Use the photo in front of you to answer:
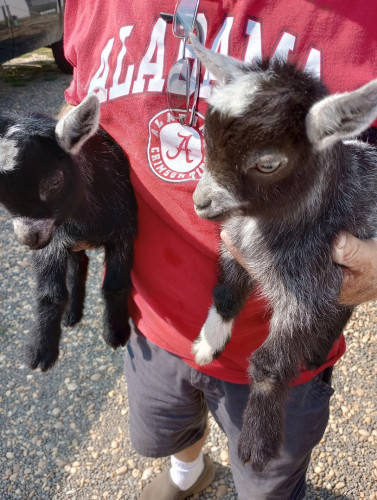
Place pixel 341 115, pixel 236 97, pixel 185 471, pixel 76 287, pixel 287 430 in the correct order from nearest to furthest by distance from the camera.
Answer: pixel 341 115 < pixel 236 97 < pixel 287 430 < pixel 76 287 < pixel 185 471

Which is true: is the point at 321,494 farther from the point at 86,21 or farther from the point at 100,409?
the point at 86,21

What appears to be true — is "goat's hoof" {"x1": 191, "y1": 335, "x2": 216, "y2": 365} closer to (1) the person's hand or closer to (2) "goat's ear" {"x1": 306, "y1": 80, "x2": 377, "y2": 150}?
(1) the person's hand

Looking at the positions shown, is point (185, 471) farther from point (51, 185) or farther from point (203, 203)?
point (203, 203)

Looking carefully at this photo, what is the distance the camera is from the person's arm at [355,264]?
1.77m

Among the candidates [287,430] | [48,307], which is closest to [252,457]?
[287,430]

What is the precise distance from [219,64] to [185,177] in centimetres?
44

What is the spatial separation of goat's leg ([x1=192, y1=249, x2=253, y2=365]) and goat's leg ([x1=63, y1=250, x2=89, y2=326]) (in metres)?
0.84

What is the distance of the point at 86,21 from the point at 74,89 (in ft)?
0.91

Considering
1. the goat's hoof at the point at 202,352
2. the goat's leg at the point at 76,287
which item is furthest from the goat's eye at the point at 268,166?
the goat's leg at the point at 76,287

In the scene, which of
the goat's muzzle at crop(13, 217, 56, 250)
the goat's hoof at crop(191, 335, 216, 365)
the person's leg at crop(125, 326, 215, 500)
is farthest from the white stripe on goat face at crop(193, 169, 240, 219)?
the person's leg at crop(125, 326, 215, 500)

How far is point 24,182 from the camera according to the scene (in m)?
1.98

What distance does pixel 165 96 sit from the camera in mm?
1890

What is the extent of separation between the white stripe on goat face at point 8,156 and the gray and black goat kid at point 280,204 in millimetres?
777

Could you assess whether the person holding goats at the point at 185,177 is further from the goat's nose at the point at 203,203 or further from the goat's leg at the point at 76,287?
the goat's leg at the point at 76,287
